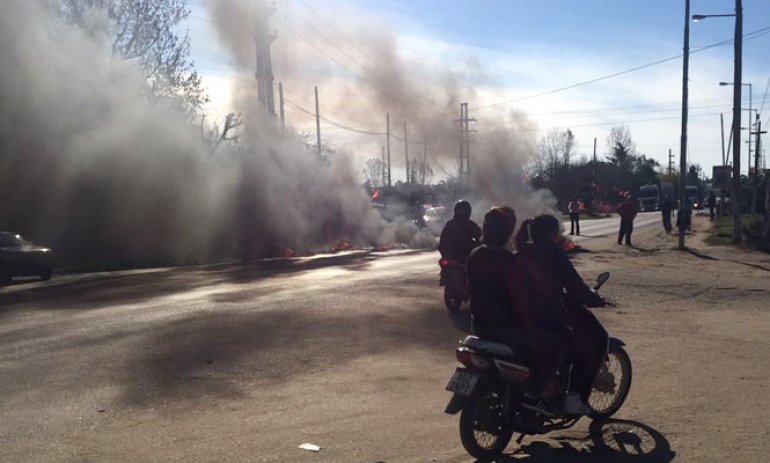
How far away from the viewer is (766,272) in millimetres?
17891

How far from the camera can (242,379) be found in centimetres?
823

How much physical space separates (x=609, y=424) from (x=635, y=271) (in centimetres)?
1277

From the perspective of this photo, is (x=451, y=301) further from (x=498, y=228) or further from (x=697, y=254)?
(x=697, y=254)

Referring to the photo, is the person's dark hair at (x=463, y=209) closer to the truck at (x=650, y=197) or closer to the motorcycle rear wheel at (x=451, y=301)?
the motorcycle rear wheel at (x=451, y=301)

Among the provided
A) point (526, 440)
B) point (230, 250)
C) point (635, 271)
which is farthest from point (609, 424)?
point (230, 250)

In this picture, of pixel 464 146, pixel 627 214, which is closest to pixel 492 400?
pixel 627 214

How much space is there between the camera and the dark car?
21.7m

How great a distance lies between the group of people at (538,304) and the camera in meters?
5.54

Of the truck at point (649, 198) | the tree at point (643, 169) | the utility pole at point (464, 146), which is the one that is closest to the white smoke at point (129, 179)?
the utility pole at point (464, 146)

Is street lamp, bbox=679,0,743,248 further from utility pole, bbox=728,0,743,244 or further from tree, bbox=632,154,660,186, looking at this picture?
tree, bbox=632,154,660,186

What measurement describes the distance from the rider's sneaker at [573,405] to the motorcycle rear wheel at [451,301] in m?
6.50

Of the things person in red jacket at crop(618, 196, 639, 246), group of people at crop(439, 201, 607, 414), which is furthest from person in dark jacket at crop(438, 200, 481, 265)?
person in red jacket at crop(618, 196, 639, 246)

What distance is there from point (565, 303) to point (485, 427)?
1125 millimetres

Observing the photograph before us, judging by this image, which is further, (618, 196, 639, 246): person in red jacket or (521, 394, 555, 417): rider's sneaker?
(618, 196, 639, 246): person in red jacket
